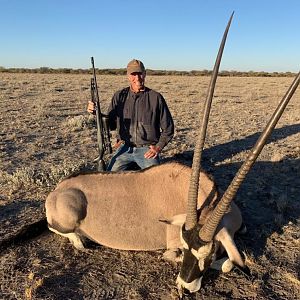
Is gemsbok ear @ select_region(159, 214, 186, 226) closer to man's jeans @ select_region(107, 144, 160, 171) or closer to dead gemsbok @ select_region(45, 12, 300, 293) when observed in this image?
dead gemsbok @ select_region(45, 12, 300, 293)

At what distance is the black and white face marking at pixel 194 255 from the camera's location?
3697 millimetres

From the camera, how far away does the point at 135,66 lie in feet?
20.7

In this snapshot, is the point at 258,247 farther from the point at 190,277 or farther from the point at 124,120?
the point at 124,120

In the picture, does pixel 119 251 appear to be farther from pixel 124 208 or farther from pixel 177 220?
pixel 177 220

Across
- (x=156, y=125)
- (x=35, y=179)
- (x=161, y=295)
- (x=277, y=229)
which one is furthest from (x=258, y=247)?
(x=35, y=179)

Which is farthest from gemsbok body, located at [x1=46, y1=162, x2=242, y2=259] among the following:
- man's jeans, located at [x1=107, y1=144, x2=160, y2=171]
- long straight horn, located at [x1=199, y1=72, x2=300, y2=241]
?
man's jeans, located at [x1=107, y1=144, x2=160, y2=171]

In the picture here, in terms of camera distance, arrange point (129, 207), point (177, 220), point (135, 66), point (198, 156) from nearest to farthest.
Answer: point (198, 156) → point (177, 220) → point (129, 207) → point (135, 66)

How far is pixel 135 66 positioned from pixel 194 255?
3456 mm

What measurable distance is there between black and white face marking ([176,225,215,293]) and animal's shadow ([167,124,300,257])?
1350 millimetres

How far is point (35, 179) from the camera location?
725 centimetres

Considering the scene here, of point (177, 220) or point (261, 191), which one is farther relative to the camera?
point (261, 191)

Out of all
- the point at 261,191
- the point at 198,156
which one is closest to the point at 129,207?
the point at 198,156

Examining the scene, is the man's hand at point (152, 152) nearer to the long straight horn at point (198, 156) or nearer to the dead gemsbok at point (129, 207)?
the dead gemsbok at point (129, 207)

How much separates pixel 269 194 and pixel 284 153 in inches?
117
